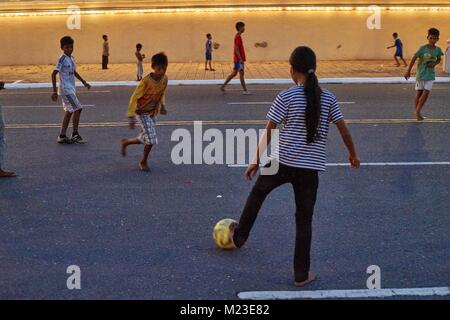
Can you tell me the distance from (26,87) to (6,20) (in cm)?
977

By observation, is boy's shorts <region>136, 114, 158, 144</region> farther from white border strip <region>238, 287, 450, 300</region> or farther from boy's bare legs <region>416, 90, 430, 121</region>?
boy's bare legs <region>416, 90, 430, 121</region>

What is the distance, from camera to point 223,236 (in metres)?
5.41

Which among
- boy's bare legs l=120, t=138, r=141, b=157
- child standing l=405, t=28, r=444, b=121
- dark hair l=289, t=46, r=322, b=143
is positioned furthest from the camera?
child standing l=405, t=28, r=444, b=121

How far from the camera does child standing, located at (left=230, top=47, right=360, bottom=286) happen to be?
4.50 metres

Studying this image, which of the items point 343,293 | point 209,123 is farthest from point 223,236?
point 209,123

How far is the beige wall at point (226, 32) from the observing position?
90.8 feet

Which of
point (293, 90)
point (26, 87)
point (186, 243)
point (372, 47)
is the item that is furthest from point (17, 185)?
point (372, 47)

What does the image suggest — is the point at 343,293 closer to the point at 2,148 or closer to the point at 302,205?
the point at 302,205

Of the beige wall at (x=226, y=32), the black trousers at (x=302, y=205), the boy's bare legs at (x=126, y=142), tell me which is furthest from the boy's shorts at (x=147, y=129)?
the beige wall at (x=226, y=32)

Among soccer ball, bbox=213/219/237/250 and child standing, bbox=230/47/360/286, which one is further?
soccer ball, bbox=213/219/237/250

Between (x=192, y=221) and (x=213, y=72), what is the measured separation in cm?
1754

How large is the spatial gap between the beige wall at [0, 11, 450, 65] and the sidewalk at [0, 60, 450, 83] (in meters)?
0.87

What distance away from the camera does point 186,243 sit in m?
5.63

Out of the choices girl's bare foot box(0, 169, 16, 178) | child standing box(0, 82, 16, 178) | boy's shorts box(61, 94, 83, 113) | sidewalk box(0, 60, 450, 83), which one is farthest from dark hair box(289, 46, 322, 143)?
sidewalk box(0, 60, 450, 83)
